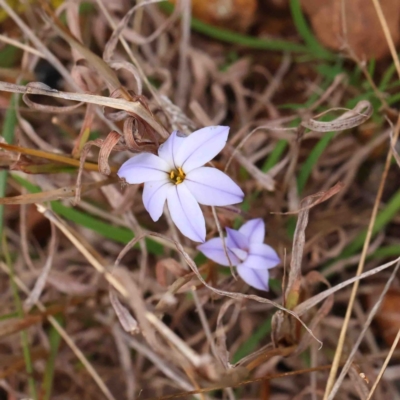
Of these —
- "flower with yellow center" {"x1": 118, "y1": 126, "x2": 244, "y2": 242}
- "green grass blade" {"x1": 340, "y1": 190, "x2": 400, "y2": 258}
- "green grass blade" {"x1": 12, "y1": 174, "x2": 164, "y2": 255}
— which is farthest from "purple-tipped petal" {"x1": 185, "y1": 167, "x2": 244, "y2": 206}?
"green grass blade" {"x1": 340, "y1": 190, "x2": 400, "y2": 258}

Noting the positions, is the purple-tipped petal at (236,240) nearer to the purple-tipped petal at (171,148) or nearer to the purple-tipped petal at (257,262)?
the purple-tipped petal at (257,262)

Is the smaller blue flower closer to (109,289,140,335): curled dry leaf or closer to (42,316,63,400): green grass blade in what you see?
(109,289,140,335): curled dry leaf

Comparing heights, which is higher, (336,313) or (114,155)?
(114,155)

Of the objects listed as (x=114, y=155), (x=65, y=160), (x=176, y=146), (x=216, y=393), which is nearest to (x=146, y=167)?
(x=176, y=146)

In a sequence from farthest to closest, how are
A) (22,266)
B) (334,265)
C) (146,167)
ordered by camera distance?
(22,266)
(334,265)
(146,167)

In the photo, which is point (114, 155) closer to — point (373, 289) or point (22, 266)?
point (22, 266)

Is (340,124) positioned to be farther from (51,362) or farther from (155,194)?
(51,362)
